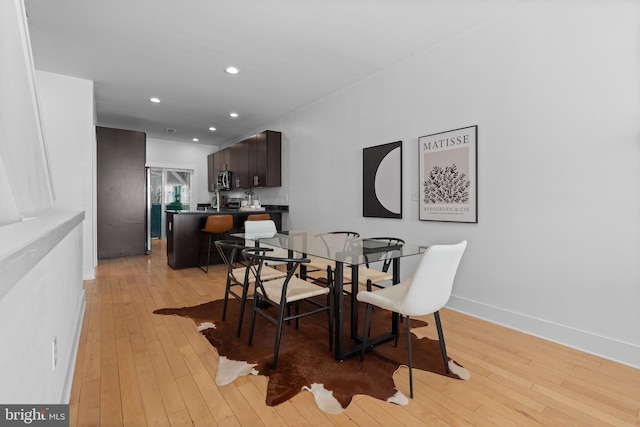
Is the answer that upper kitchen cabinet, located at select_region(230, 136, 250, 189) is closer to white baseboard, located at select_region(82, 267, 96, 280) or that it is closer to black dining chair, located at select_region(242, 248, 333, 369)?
white baseboard, located at select_region(82, 267, 96, 280)

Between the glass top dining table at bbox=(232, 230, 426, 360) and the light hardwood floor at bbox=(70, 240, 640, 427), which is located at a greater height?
the glass top dining table at bbox=(232, 230, 426, 360)

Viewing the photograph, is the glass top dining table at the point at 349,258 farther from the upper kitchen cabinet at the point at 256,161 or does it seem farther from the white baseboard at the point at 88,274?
the upper kitchen cabinet at the point at 256,161

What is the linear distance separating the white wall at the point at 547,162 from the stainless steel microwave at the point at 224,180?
4.65 meters

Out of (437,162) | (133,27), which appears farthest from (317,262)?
(133,27)

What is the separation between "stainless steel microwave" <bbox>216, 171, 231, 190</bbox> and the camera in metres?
7.01

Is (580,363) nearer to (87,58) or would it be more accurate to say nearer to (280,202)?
(280,202)

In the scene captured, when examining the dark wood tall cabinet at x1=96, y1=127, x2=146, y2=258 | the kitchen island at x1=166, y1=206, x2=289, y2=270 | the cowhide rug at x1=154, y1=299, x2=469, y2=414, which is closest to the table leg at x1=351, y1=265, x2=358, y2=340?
the cowhide rug at x1=154, y1=299, x2=469, y2=414

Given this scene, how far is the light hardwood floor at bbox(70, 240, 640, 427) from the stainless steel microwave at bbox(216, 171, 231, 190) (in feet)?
15.2

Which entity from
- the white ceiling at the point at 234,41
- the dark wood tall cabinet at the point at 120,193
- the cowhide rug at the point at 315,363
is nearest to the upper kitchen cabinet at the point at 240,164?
the white ceiling at the point at 234,41

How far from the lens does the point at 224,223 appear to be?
15.5 ft

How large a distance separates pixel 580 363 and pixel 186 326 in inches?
117

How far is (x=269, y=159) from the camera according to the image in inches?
222

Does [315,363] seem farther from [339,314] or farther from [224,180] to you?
[224,180]
